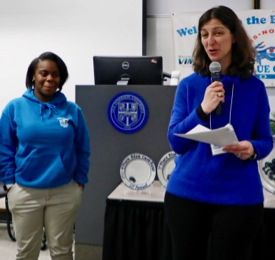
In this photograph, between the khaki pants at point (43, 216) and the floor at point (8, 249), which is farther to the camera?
the floor at point (8, 249)

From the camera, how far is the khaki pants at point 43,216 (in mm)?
2004

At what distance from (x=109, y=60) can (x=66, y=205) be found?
942mm

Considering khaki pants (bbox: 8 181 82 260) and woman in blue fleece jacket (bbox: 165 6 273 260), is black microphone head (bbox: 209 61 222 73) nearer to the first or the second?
woman in blue fleece jacket (bbox: 165 6 273 260)

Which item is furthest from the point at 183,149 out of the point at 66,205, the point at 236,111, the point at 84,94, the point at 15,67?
the point at 15,67

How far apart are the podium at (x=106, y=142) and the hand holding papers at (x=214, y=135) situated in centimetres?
110

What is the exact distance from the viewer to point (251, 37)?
13.3 ft

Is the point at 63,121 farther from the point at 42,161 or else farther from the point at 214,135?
the point at 214,135

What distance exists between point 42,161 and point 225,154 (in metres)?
1.03

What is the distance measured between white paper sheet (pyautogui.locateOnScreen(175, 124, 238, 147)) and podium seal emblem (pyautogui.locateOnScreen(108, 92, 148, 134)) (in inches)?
43.1

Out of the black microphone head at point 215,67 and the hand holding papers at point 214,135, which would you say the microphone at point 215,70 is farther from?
the hand holding papers at point 214,135

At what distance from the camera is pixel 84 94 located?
2400 mm

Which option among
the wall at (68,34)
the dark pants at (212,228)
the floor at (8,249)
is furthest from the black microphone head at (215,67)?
the wall at (68,34)

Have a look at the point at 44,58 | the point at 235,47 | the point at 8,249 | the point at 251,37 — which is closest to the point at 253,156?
the point at 235,47

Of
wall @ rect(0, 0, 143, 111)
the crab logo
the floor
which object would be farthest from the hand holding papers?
the crab logo
